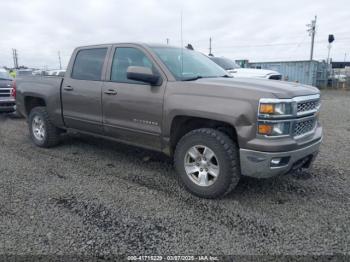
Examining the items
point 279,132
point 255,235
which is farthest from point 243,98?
point 255,235

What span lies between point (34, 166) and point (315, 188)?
417 centimetres

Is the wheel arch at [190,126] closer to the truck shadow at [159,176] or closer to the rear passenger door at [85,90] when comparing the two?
the truck shadow at [159,176]

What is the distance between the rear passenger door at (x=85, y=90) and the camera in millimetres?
4867

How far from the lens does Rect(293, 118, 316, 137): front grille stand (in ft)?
11.5

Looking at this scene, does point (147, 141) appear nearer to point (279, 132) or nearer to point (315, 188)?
point (279, 132)

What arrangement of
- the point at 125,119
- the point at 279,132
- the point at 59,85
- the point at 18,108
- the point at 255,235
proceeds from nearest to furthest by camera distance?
the point at 255,235 → the point at 279,132 → the point at 125,119 → the point at 59,85 → the point at 18,108

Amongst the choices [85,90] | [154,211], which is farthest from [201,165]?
[85,90]

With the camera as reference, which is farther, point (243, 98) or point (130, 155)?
point (130, 155)

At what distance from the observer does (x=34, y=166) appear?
4.99 meters

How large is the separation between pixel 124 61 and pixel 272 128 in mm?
2427

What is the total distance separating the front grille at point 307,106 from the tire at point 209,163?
0.82 metres

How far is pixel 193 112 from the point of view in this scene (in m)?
3.72

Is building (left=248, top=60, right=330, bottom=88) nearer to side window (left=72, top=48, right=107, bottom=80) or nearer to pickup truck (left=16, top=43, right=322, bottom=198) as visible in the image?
side window (left=72, top=48, right=107, bottom=80)

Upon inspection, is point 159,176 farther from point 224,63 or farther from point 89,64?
point 224,63
